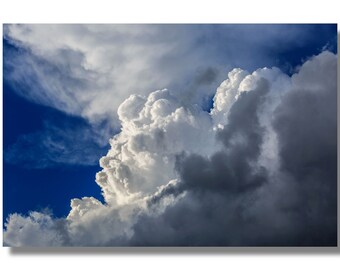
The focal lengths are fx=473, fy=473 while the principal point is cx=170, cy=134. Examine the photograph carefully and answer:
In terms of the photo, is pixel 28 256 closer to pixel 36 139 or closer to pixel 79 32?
pixel 36 139

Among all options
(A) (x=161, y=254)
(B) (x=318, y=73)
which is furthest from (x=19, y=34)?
(B) (x=318, y=73)

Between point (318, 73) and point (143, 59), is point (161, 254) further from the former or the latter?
point (318, 73)

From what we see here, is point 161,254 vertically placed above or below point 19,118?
below

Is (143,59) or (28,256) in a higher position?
(143,59)

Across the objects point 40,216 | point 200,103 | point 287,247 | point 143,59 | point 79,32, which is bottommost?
point 287,247

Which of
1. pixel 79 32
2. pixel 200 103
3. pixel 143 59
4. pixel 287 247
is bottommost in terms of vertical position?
pixel 287 247
